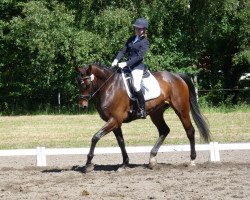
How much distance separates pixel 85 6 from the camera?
24156 millimetres

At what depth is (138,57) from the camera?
9.65 meters

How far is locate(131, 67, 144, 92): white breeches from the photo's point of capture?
31.8 ft

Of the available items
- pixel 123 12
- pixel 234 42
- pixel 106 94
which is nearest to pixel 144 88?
pixel 106 94

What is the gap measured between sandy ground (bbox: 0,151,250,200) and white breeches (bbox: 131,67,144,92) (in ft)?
4.69

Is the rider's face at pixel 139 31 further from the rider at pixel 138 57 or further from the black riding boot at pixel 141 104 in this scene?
the black riding boot at pixel 141 104

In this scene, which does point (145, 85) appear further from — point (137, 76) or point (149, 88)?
point (137, 76)

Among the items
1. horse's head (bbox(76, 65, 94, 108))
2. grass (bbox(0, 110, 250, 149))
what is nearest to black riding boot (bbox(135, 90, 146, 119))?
horse's head (bbox(76, 65, 94, 108))

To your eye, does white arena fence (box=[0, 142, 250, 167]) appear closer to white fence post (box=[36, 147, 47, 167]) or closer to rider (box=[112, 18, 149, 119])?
white fence post (box=[36, 147, 47, 167])

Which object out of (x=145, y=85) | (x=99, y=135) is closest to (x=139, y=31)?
(x=145, y=85)

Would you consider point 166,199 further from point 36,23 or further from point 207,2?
point 207,2

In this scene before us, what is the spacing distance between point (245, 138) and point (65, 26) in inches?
452

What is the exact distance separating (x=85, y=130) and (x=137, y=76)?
8.21 m

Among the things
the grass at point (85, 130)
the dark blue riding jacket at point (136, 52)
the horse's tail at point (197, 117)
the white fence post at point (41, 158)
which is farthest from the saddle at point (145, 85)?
the grass at point (85, 130)

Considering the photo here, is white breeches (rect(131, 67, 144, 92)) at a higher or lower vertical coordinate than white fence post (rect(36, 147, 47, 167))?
higher
